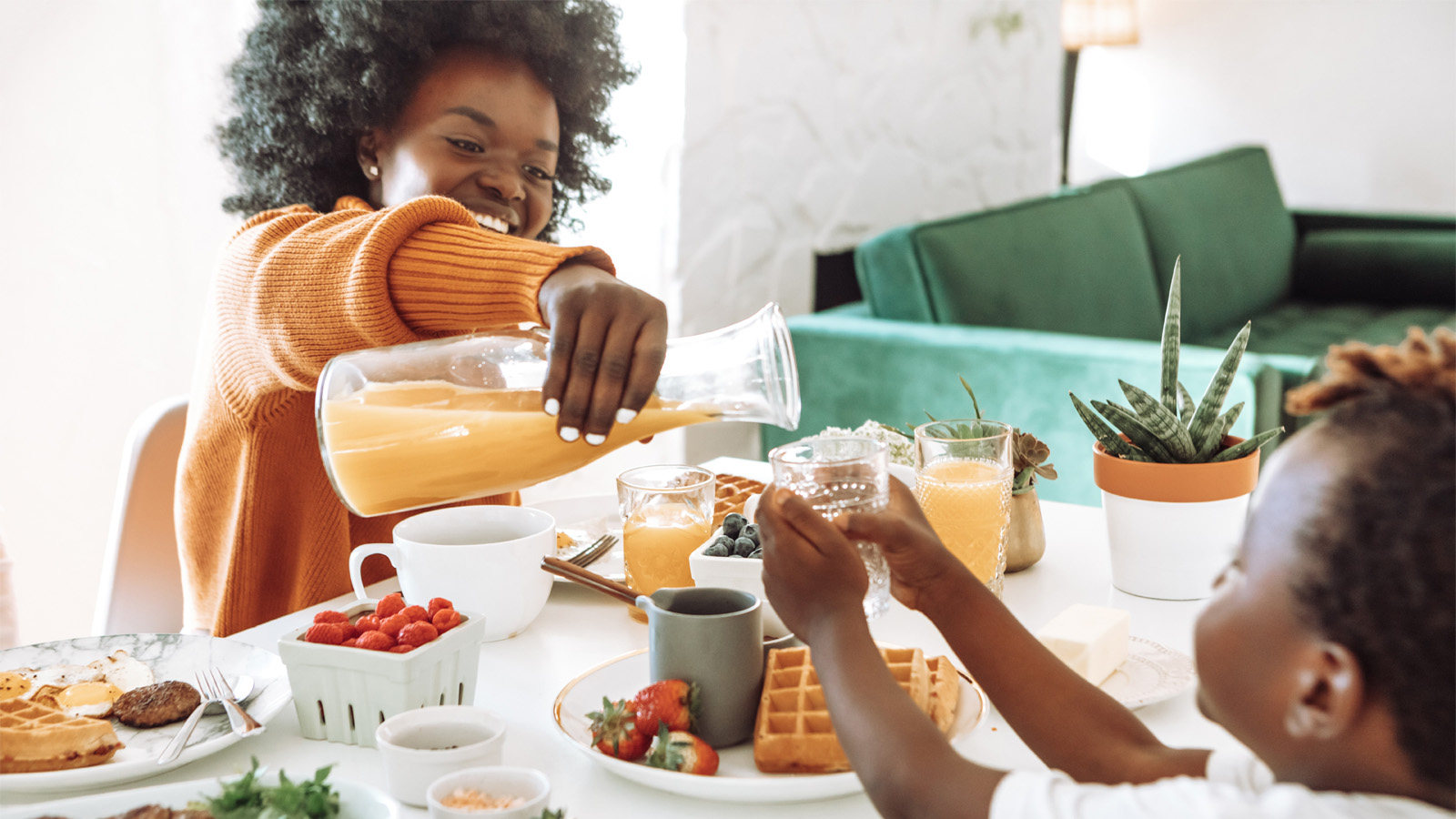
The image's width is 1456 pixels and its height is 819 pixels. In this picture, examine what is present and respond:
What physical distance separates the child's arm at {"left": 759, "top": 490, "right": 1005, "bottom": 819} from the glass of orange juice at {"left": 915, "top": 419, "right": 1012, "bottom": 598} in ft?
1.14

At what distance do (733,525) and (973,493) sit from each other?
210 mm

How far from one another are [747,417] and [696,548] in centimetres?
28

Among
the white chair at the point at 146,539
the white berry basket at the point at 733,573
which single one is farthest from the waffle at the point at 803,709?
the white chair at the point at 146,539

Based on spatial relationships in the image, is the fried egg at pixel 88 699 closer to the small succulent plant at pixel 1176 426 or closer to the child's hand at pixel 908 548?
the child's hand at pixel 908 548

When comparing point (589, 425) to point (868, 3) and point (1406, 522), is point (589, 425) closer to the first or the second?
point (1406, 522)

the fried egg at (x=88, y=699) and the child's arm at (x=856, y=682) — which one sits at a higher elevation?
the child's arm at (x=856, y=682)

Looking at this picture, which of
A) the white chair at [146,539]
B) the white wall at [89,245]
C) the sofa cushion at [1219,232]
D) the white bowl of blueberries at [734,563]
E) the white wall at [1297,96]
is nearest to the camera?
the white bowl of blueberries at [734,563]

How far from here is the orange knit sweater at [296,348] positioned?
0.87 metres

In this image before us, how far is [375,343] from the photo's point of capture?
89 cm

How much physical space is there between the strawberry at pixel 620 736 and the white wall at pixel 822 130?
1.92 meters

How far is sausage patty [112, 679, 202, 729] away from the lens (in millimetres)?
738

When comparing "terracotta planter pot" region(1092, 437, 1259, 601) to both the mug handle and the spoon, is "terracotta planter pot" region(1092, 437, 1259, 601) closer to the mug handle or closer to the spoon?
the mug handle

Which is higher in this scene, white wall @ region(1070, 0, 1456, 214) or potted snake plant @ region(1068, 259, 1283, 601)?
white wall @ region(1070, 0, 1456, 214)

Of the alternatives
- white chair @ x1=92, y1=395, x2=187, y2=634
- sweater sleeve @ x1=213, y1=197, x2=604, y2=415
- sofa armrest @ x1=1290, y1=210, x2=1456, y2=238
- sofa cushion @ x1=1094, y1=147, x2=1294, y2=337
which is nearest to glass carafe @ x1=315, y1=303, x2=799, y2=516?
sweater sleeve @ x1=213, y1=197, x2=604, y2=415
